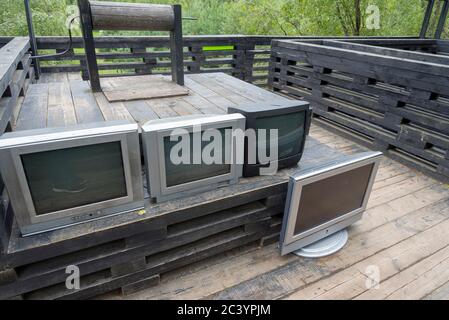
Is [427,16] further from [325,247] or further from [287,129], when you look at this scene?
[325,247]

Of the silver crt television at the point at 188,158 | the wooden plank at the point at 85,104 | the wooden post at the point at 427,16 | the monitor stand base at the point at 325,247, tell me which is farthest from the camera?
the wooden post at the point at 427,16

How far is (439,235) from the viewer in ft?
6.95

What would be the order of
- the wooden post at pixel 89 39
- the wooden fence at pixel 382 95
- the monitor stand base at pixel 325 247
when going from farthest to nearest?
the wooden fence at pixel 382 95 → the wooden post at pixel 89 39 → the monitor stand base at pixel 325 247

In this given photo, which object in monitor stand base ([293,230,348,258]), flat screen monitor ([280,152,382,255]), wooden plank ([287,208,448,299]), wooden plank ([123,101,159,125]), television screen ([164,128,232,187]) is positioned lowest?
wooden plank ([287,208,448,299])

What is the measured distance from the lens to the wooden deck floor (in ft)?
5.43

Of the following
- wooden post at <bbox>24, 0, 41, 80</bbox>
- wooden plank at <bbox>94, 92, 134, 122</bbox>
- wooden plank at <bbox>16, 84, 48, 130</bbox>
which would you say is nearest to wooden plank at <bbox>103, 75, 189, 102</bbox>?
wooden plank at <bbox>94, 92, 134, 122</bbox>

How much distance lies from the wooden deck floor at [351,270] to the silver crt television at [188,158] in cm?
54

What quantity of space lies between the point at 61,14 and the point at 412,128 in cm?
1025

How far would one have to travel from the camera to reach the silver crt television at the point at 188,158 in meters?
1.38

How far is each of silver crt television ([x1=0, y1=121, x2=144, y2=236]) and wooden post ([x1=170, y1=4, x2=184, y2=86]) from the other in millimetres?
1694

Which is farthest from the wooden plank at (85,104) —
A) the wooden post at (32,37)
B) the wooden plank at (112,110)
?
the wooden post at (32,37)

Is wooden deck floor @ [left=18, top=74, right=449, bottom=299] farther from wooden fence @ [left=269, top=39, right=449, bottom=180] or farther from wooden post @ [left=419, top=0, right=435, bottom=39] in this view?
wooden post @ [left=419, top=0, right=435, bottom=39]

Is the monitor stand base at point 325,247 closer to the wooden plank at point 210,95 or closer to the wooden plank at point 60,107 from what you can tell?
the wooden plank at point 210,95
